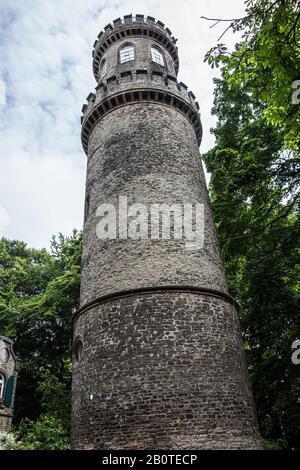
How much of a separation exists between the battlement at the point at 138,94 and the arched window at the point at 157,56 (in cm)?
268

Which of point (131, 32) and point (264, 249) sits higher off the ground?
point (131, 32)

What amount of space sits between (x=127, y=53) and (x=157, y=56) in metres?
1.42

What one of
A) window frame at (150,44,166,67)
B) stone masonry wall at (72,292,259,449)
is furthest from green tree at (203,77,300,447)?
window frame at (150,44,166,67)

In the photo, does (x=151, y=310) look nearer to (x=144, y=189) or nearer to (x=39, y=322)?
(x=144, y=189)

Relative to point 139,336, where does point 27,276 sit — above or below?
above

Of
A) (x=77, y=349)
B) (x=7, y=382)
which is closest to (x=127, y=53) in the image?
(x=77, y=349)

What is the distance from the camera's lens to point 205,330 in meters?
9.72

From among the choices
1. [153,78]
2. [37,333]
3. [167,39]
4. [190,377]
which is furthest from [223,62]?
[37,333]

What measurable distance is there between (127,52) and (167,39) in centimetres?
252

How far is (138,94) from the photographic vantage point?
1425cm

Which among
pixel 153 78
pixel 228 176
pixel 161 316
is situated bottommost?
pixel 161 316

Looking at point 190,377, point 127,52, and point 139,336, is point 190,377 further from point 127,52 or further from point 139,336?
point 127,52

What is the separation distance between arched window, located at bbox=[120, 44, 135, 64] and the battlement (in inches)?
103

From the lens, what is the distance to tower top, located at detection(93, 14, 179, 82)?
1790 centimetres
